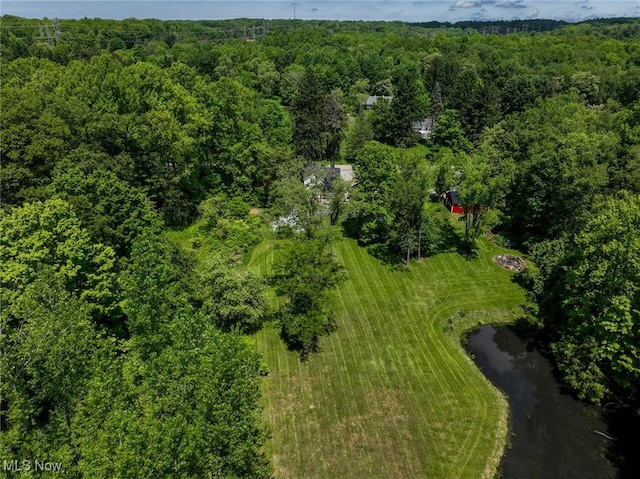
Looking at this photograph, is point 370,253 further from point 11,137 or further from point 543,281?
point 11,137

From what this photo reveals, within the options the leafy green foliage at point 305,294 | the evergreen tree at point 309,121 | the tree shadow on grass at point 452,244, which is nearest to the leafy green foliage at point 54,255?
the leafy green foliage at point 305,294

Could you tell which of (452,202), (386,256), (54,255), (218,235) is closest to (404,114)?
(452,202)

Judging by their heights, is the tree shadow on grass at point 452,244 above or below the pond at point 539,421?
above

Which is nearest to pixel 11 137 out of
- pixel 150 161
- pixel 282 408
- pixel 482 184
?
pixel 150 161

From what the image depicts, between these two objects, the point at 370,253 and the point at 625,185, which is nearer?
the point at 625,185

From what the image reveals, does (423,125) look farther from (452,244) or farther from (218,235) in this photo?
(218,235)

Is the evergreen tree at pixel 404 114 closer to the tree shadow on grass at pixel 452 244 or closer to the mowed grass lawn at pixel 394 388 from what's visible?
the tree shadow on grass at pixel 452 244

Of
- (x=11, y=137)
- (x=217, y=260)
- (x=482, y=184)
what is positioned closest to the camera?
(x=217, y=260)
